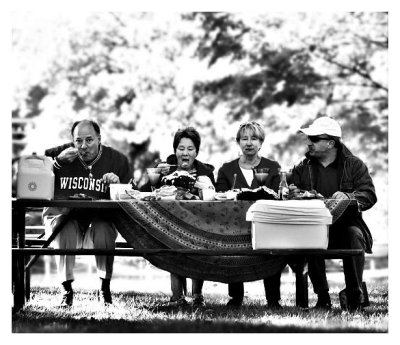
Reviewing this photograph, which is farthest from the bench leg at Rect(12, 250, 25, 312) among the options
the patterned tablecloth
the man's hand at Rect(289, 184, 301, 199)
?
the man's hand at Rect(289, 184, 301, 199)

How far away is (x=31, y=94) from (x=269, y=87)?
14.9 feet

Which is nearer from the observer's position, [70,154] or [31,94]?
[70,154]

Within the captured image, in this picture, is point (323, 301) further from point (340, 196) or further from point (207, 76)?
point (207, 76)

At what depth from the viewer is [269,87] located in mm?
14289

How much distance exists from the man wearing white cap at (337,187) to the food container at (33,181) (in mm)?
1489

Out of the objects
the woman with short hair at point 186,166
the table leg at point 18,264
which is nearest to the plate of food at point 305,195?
the woman with short hair at point 186,166

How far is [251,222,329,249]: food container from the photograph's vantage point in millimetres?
5590

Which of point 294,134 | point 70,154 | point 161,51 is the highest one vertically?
point 161,51

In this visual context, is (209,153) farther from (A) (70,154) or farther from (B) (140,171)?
(A) (70,154)

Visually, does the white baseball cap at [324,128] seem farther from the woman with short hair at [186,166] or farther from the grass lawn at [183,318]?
the grass lawn at [183,318]

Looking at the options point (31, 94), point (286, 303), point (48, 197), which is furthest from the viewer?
point (31, 94)

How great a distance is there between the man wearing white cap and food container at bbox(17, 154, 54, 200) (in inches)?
58.6

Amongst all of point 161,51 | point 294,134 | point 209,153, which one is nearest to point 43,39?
point 161,51

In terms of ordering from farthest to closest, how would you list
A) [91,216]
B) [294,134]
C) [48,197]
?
[294,134] → [91,216] → [48,197]
